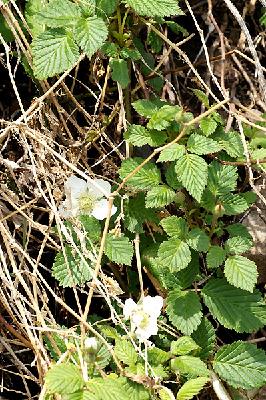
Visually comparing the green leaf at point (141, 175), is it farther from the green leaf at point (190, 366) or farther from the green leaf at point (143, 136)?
the green leaf at point (190, 366)

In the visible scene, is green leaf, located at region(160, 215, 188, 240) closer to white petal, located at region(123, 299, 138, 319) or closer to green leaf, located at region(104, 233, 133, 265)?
green leaf, located at region(104, 233, 133, 265)

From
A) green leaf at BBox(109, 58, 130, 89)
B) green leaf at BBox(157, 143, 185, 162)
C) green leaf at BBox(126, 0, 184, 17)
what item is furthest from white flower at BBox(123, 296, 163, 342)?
green leaf at BBox(126, 0, 184, 17)

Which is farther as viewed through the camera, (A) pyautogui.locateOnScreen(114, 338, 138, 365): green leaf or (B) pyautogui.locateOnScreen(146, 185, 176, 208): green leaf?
(B) pyautogui.locateOnScreen(146, 185, 176, 208): green leaf

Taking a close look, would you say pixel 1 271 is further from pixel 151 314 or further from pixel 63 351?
pixel 151 314

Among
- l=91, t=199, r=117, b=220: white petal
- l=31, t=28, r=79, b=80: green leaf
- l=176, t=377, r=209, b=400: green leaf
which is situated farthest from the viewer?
l=91, t=199, r=117, b=220: white petal

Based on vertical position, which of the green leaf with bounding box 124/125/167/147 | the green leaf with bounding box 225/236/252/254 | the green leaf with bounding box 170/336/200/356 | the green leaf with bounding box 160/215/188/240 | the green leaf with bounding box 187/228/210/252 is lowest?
the green leaf with bounding box 170/336/200/356

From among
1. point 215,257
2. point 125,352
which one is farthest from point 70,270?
point 215,257
